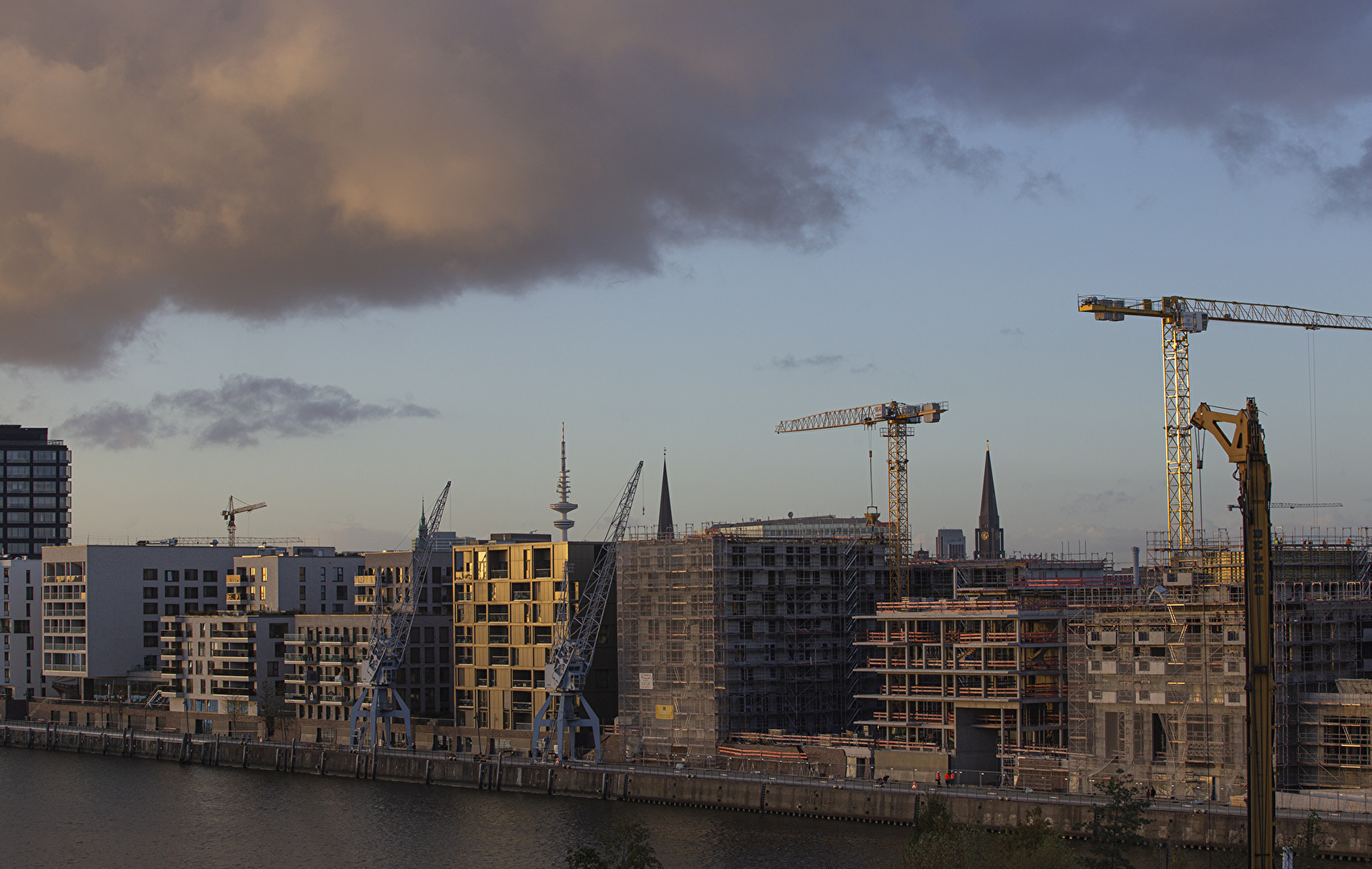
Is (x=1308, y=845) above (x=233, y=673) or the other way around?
the other way around

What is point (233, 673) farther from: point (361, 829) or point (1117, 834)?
point (1117, 834)

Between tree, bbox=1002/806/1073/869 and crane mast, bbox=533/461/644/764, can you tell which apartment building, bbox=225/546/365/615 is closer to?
crane mast, bbox=533/461/644/764

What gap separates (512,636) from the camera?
459ft

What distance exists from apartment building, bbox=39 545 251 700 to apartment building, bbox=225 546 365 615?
1050 centimetres

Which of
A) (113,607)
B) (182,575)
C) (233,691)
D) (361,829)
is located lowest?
(361,829)

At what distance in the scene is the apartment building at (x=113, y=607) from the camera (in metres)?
180

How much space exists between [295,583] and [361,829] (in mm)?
73094

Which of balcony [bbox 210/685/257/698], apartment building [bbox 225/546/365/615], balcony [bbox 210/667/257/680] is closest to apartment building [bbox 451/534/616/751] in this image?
balcony [bbox 210/667/257/680]

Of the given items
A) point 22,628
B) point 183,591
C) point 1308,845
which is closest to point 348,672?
point 183,591

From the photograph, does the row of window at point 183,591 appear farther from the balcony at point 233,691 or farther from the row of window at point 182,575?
the balcony at point 233,691

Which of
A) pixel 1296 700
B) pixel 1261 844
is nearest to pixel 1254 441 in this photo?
pixel 1261 844

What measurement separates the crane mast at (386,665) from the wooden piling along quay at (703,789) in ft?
19.7

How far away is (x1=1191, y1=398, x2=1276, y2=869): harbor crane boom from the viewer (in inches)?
2035

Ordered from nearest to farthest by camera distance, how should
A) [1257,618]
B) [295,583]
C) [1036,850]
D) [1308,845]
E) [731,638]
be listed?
1. [1257,618]
2. [1036,850]
3. [1308,845]
4. [731,638]
5. [295,583]
